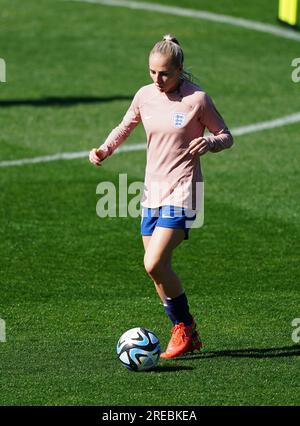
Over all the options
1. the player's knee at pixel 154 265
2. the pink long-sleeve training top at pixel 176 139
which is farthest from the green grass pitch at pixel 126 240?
the pink long-sleeve training top at pixel 176 139

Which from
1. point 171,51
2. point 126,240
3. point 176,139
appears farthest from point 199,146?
point 126,240

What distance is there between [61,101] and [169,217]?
12034 millimetres

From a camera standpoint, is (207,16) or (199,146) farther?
(207,16)

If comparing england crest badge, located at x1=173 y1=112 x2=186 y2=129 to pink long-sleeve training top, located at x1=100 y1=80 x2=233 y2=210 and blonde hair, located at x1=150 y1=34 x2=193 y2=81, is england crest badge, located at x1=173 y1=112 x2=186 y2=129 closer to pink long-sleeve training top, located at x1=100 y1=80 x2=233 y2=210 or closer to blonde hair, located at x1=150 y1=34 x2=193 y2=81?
pink long-sleeve training top, located at x1=100 y1=80 x2=233 y2=210

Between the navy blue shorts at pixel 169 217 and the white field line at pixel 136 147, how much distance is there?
7654 millimetres

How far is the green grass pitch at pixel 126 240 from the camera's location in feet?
30.7

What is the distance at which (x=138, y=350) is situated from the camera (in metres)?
9.41

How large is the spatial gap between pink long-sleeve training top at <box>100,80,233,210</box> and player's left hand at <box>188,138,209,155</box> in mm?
100

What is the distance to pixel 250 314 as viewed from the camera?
437 inches

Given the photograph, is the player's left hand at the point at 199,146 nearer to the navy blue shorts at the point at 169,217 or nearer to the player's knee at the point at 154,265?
the navy blue shorts at the point at 169,217

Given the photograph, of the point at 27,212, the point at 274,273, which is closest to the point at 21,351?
the point at 274,273

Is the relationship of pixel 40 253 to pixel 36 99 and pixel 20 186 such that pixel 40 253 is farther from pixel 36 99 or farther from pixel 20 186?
pixel 36 99

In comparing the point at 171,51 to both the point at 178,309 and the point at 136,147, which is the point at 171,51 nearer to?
the point at 178,309
